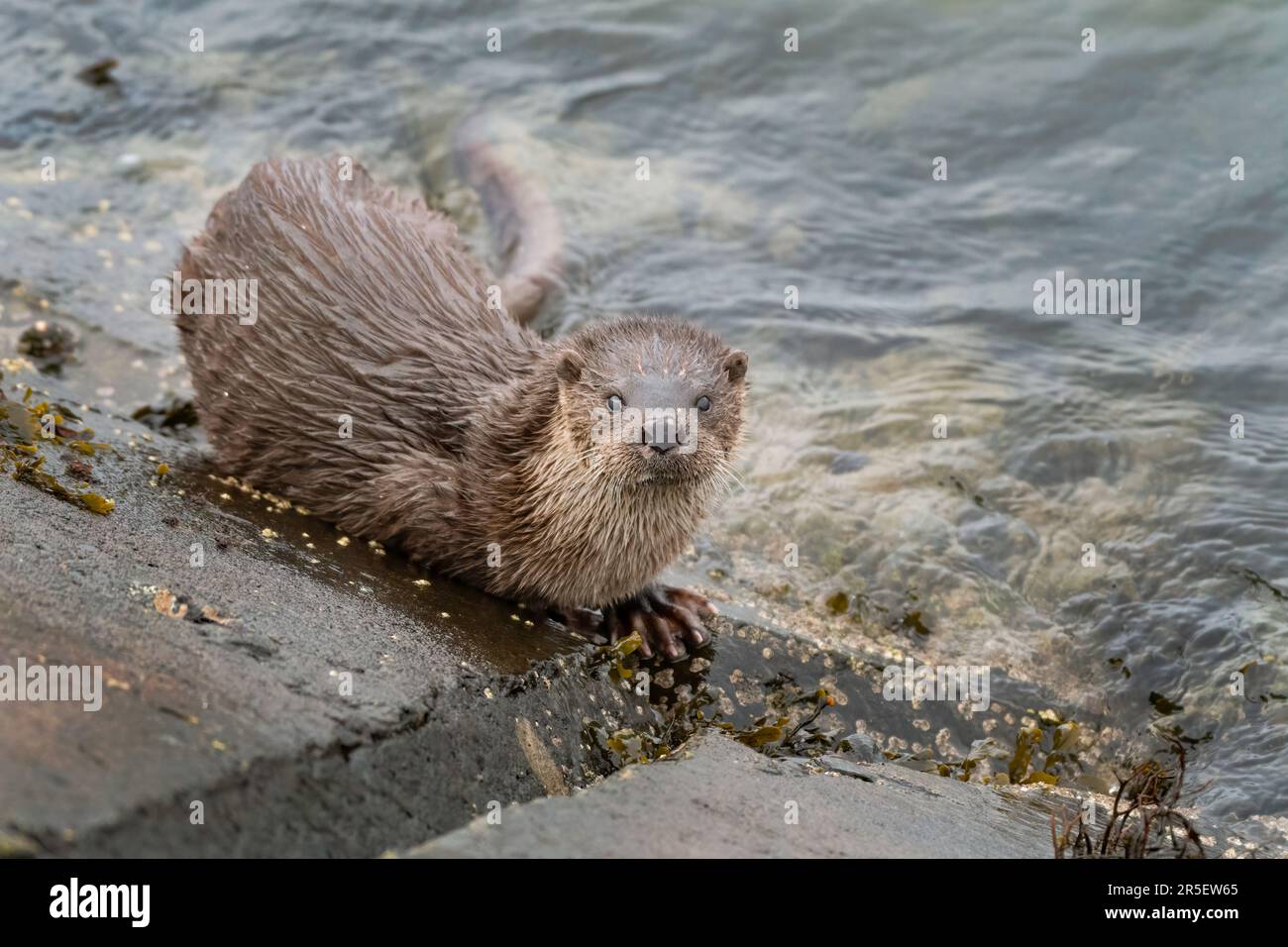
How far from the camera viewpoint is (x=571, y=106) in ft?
24.9

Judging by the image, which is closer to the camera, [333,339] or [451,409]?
[451,409]

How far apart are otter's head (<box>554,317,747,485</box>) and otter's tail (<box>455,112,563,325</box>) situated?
2.05 m

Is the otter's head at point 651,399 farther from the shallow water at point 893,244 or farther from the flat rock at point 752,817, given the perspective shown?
the shallow water at point 893,244

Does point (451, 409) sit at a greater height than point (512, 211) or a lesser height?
lesser

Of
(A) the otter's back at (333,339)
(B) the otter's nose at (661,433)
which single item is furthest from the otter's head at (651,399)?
(A) the otter's back at (333,339)

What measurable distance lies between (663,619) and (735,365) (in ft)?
2.33

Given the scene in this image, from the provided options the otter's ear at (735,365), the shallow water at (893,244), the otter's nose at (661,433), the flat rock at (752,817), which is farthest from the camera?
the shallow water at (893,244)

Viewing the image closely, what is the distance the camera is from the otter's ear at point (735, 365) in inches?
144

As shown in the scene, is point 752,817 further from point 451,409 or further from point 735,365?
point 451,409

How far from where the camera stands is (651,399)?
3418 millimetres

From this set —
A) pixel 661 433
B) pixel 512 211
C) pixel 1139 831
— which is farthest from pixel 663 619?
pixel 512 211

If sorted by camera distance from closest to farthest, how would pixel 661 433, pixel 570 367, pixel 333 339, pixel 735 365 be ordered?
pixel 661 433
pixel 570 367
pixel 735 365
pixel 333 339
